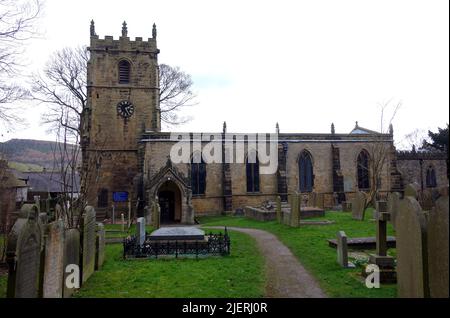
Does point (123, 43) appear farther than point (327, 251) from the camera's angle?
Yes

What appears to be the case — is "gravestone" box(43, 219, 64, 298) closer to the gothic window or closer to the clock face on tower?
the gothic window

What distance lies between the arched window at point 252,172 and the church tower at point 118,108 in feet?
28.2

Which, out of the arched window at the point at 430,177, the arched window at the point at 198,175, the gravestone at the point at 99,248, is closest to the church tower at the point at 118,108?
the arched window at the point at 198,175

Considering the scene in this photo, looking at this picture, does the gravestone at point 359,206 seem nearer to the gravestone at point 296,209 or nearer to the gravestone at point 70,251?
the gravestone at point 296,209

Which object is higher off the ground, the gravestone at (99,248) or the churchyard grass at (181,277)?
the gravestone at (99,248)

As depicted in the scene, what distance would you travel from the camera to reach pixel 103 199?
30297mm

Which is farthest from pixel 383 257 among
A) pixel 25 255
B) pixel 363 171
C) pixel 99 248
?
pixel 363 171

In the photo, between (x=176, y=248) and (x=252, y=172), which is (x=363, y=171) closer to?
(x=252, y=172)

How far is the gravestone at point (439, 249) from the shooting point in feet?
17.5

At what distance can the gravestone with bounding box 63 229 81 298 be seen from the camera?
332 inches

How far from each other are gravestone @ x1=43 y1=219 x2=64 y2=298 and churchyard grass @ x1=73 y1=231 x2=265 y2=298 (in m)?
1.00

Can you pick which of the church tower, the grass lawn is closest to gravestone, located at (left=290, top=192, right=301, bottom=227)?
the grass lawn

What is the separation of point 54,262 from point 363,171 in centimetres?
2974
